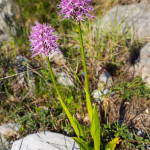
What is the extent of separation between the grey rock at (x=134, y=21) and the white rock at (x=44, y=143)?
2445 millimetres

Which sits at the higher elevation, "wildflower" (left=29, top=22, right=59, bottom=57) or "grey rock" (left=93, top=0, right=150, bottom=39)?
"grey rock" (left=93, top=0, right=150, bottom=39)

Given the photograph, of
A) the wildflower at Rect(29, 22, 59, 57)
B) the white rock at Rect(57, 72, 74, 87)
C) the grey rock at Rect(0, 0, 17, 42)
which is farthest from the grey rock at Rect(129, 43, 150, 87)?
the grey rock at Rect(0, 0, 17, 42)

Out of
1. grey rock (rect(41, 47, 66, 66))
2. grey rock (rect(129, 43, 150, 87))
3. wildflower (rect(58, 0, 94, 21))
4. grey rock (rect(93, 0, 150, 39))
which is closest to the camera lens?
wildflower (rect(58, 0, 94, 21))

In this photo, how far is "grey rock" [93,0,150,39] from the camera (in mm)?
3877

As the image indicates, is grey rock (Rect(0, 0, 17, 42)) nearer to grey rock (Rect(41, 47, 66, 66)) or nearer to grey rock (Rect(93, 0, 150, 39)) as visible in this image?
grey rock (Rect(41, 47, 66, 66))

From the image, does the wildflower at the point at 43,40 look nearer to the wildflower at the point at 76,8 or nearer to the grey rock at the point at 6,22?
the wildflower at the point at 76,8

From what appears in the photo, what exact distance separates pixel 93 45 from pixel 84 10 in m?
2.12

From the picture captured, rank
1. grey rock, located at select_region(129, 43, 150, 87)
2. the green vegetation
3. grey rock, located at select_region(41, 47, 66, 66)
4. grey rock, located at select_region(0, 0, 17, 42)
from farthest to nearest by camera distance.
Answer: grey rock, located at select_region(0, 0, 17, 42)
grey rock, located at select_region(41, 47, 66, 66)
grey rock, located at select_region(129, 43, 150, 87)
the green vegetation

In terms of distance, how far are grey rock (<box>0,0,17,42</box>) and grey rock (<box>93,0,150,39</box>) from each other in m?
1.99

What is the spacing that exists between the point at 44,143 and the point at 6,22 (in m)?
2.94

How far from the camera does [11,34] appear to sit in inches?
160

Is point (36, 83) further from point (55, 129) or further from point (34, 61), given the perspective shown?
point (55, 129)

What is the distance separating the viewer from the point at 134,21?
4.20 m

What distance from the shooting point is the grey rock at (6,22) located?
A: 13.1 ft
